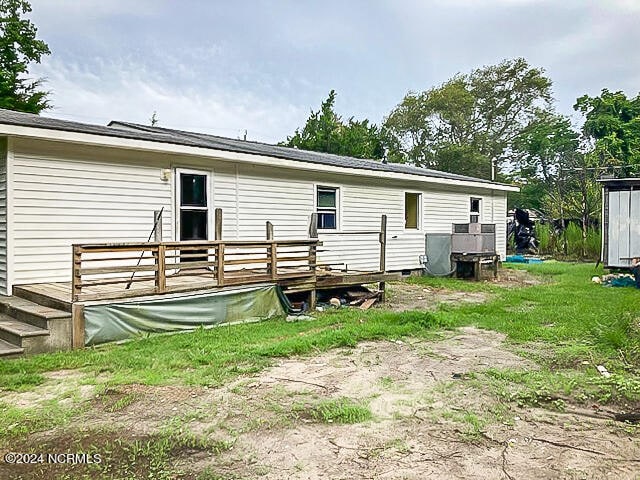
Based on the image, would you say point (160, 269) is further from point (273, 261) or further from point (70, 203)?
point (70, 203)

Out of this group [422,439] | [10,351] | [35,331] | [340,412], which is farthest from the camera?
[35,331]

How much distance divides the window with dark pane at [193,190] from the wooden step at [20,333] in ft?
10.6

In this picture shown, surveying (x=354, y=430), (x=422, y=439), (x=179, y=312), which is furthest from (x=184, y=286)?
(x=422, y=439)

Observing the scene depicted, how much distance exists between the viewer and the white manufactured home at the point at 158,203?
245 inches

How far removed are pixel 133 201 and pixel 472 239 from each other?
315 inches

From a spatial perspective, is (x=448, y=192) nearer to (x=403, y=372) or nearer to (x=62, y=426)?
(x=403, y=372)

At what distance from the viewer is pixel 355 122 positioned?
31594 millimetres

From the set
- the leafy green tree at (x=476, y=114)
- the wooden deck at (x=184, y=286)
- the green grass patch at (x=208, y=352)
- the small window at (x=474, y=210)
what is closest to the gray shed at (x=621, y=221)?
the small window at (x=474, y=210)

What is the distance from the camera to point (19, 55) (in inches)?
806

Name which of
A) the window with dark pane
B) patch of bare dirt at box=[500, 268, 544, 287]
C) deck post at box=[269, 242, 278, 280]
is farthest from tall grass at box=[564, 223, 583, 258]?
the window with dark pane

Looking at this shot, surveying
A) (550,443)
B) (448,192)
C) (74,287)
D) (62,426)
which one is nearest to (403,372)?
(550,443)

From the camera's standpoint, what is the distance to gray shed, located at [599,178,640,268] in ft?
37.9

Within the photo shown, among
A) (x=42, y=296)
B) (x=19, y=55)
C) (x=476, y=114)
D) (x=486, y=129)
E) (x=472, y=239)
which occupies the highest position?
(x=476, y=114)

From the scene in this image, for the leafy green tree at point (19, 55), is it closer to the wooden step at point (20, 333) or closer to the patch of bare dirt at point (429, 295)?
the wooden step at point (20, 333)
